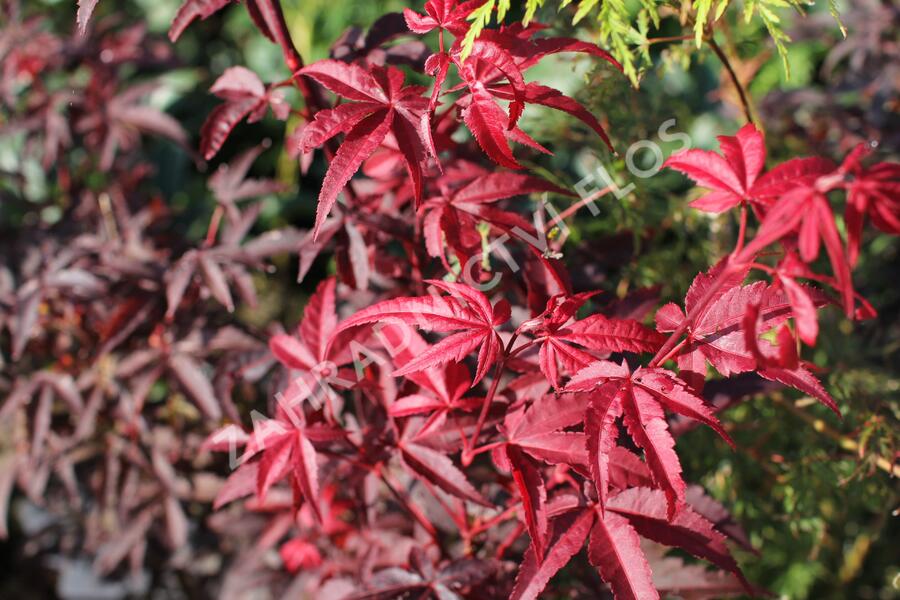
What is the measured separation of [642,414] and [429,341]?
0.41 meters

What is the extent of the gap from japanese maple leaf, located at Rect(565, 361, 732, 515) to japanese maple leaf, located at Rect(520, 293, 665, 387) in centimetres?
2

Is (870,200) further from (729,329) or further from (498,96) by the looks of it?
(498,96)

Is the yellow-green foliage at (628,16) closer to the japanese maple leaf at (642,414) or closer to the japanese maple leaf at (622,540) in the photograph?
the japanese maple leaf at (642,414)

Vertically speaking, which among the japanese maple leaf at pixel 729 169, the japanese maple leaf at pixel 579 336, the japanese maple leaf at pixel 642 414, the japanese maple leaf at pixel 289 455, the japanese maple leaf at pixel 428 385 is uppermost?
the japanese maple leaf at pixel 729 169

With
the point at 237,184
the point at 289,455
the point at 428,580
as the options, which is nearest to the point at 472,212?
the point at 289,455

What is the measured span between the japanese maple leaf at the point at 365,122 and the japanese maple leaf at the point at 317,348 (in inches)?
11.1

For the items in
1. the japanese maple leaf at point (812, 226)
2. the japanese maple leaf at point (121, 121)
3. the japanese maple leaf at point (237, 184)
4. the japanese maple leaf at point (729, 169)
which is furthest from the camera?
the japanese maple leaf at point (121, 121)

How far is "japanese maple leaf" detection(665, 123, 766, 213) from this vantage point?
77 cm

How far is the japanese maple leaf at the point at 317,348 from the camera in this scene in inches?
42.6

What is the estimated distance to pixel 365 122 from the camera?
2.84 ft

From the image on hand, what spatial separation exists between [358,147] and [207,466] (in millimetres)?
1254

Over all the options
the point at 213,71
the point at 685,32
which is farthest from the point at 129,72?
the point at 685,32

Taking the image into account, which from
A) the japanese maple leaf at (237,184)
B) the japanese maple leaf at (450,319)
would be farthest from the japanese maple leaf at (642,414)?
the japanese maple leaf at (237,184)

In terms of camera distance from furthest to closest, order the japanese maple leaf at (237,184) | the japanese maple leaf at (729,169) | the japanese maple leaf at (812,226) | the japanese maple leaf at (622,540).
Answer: the japanese maple leaf at (237,184) → the japanese maple leaf at (622,540) → the japanese maple leaf at (729,169) → the japanese maple leaf at (812,226)
